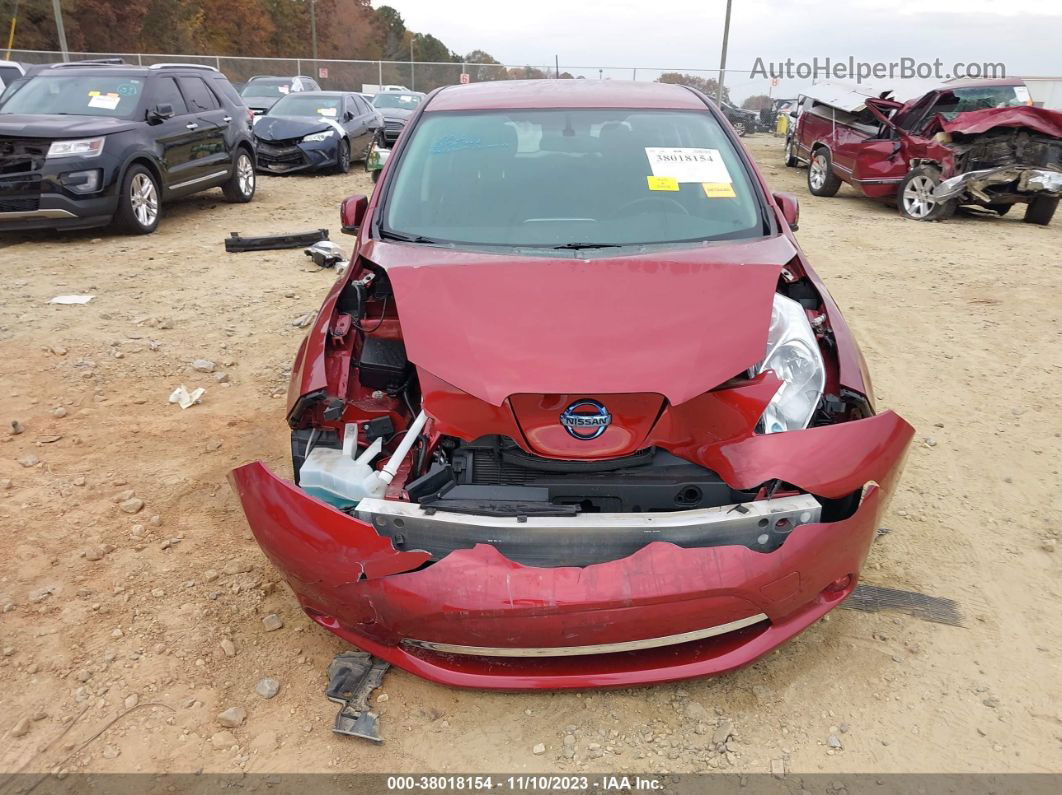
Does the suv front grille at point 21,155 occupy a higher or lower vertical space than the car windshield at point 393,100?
lower

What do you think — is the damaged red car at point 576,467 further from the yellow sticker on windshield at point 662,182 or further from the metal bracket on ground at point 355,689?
the yellow sticker on windshield at point 662,182

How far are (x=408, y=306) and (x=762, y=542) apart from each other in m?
1.27

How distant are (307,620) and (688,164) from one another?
2.35 metres

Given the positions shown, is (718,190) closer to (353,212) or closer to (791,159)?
(353,212)

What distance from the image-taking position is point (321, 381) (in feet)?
8.19

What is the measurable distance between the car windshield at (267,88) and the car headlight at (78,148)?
10809mm

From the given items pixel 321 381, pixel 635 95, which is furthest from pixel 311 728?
pixel 635 95

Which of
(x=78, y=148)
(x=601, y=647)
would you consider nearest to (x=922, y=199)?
(x=78, y=148)

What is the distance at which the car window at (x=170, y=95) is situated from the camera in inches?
338

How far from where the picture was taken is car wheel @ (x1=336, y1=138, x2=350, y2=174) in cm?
1276

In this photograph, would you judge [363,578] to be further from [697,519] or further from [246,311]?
[246,311]

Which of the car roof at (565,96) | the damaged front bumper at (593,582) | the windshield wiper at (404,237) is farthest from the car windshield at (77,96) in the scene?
the damaged front bumper at (593,582)

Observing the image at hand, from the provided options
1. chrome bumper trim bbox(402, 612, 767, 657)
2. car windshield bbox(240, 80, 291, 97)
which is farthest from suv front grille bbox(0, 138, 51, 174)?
car windshield bbox(240, 80, 291, 97)

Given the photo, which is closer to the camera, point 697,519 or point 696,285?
point 697,519
